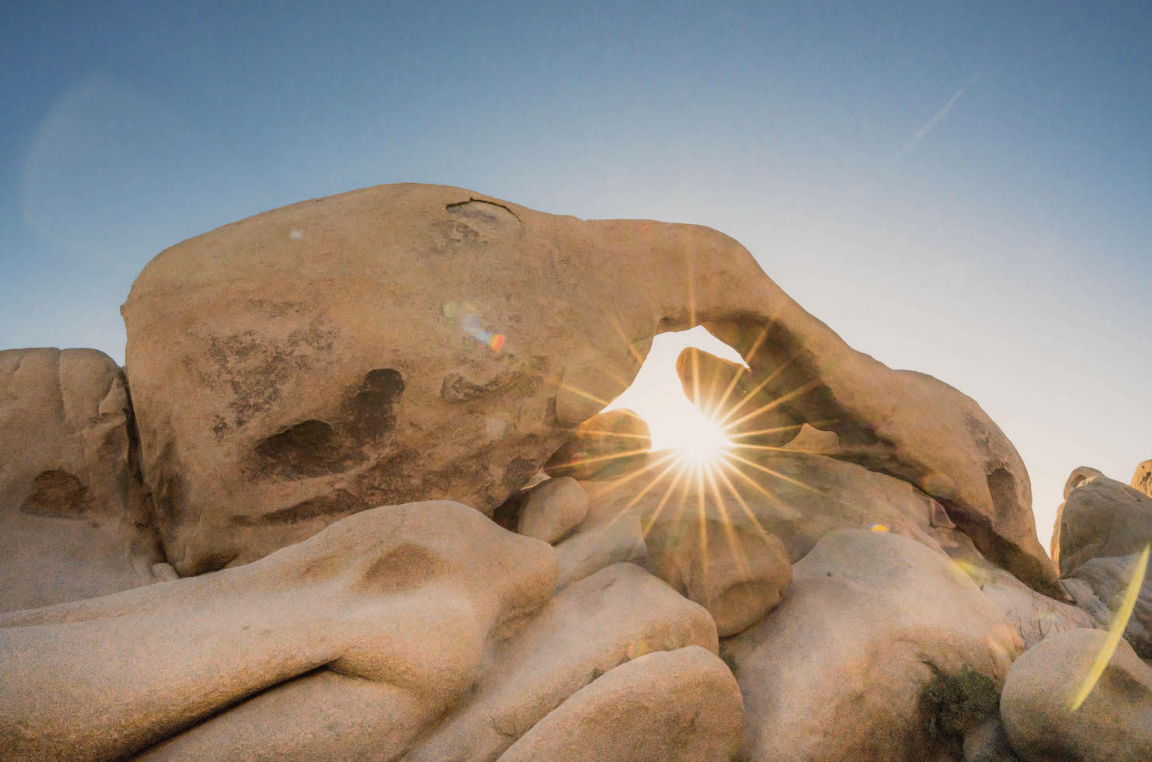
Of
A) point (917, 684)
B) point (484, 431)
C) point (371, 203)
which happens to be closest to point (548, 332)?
point (484, 431)

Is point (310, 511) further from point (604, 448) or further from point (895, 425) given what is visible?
point (895, 425)

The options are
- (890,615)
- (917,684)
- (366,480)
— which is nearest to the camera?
(917,684)

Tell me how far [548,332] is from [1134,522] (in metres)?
11.6

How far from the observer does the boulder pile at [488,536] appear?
3.86m

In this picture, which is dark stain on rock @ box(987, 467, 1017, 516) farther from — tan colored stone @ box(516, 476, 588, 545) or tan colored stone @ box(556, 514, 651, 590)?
tan colored stone @ box(516, 476, 588, 545)

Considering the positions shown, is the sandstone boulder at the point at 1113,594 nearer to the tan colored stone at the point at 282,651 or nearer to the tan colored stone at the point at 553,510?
the tan colored stone at the point at 553,510

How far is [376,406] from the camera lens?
673 centimetres

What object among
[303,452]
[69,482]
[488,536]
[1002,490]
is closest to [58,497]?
[69,482]

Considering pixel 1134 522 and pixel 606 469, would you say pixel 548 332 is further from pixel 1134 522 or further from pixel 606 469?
pixel 1134 522

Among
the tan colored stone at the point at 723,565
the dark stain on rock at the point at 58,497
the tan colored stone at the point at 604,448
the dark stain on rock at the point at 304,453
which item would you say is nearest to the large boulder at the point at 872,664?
the tan colored stone at the point at 723,565

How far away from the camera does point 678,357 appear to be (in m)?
11.6

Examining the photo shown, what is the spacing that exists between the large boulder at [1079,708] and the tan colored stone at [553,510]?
14.5 feet

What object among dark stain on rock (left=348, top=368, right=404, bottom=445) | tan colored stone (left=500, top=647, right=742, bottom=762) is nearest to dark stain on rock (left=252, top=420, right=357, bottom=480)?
dark stain on rock (left=348, top=368, right=404, bottom=445)

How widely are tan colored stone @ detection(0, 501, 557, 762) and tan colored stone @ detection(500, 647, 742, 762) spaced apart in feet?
2.72
